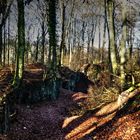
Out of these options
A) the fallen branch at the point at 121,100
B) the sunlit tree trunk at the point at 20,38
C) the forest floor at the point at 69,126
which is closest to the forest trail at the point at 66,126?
the forest floor at the point at 69,126

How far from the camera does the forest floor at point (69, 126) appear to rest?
42.5ft

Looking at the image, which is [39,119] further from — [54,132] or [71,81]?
[71,81]

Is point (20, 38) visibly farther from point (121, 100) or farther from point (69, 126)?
point (121, 100)

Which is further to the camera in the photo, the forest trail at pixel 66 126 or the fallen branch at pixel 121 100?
the fallen branch at pixel 121 100

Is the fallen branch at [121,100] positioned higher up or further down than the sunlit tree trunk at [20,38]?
further down

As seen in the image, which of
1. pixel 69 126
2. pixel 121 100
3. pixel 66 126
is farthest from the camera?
pixel 66 126

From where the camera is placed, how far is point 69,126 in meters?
18.2

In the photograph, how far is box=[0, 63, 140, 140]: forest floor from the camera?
12959 mm

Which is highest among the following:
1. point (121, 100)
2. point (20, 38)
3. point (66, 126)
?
point (20, 38)

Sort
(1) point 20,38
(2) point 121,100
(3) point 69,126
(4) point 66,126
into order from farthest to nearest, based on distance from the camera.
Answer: (1) point 20,38, (4) point 66,126, (3) point 69,126, (2) point 121,100

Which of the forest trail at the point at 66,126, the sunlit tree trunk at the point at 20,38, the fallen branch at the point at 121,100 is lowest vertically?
the forest trail at the point at 66,126

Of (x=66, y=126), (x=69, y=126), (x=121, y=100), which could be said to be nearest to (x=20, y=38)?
(x=66, y=126)

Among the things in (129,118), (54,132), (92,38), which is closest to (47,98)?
(54,132)

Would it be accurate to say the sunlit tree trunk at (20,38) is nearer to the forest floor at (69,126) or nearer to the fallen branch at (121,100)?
the forest floor at (69,126)
